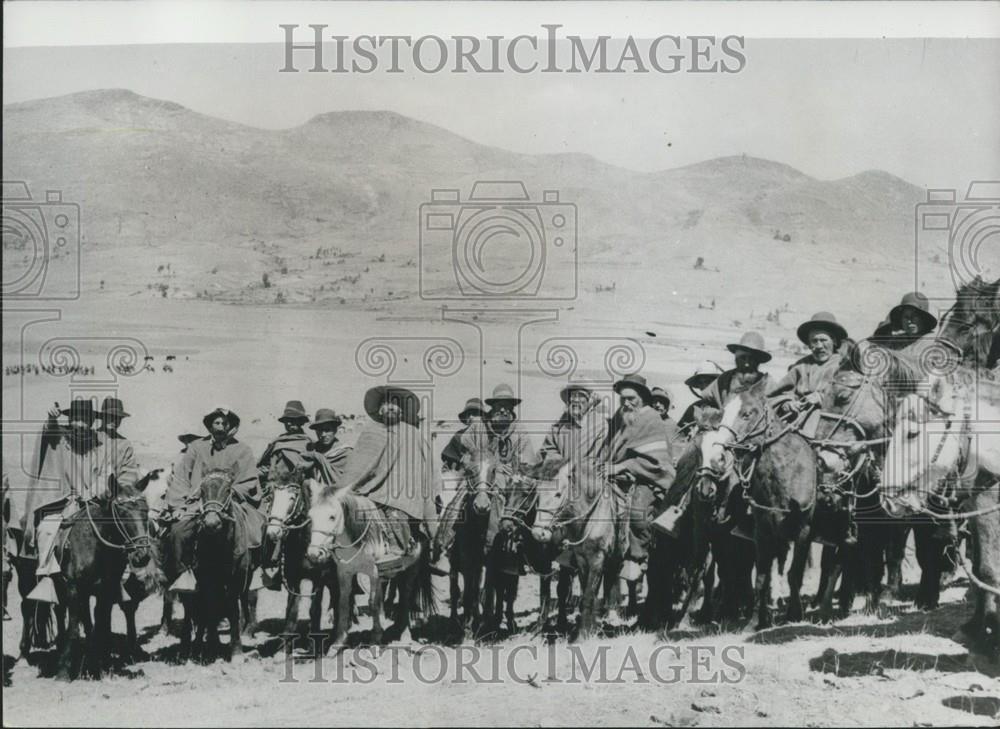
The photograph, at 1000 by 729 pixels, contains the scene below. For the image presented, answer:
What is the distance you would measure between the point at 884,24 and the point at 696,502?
3957mm

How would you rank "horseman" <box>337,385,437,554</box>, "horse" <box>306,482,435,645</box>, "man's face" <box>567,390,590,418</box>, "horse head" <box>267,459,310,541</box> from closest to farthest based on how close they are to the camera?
"horse head" <box>267,459,310,541</box> → "horse" <box>306,482,435,645</box> → "horseman" <box>337,385,437,554</box> → "man's face" <box>567,390,590,418</box>

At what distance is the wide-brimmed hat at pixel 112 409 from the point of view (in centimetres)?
802

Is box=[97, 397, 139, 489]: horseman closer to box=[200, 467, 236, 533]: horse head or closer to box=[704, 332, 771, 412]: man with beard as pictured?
box=[200, 467, 236, 533]: horse head

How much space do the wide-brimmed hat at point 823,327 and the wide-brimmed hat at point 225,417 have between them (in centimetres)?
428

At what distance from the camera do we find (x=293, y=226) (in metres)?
8.32

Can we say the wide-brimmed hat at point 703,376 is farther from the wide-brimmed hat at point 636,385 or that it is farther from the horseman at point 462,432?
the horseman at point 462,432

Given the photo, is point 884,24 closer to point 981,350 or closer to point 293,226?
point 981,350

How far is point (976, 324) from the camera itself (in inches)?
312

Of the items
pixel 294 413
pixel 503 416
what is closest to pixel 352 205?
pixel 294 413

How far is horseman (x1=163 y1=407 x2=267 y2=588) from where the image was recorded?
305 inches

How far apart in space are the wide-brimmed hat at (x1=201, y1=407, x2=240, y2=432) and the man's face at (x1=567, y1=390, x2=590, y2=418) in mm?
2496

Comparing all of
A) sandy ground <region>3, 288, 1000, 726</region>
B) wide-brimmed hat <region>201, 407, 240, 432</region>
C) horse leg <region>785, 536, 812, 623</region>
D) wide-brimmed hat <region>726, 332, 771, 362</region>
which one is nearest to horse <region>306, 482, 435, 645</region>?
sandy ground <region>3, 288, 1000, 726</region>

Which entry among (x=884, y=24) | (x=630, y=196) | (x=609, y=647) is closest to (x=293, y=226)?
(x=630, y=196)

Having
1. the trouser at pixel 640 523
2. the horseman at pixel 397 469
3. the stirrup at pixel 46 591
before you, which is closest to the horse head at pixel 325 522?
the horseman at pixel 397 469
